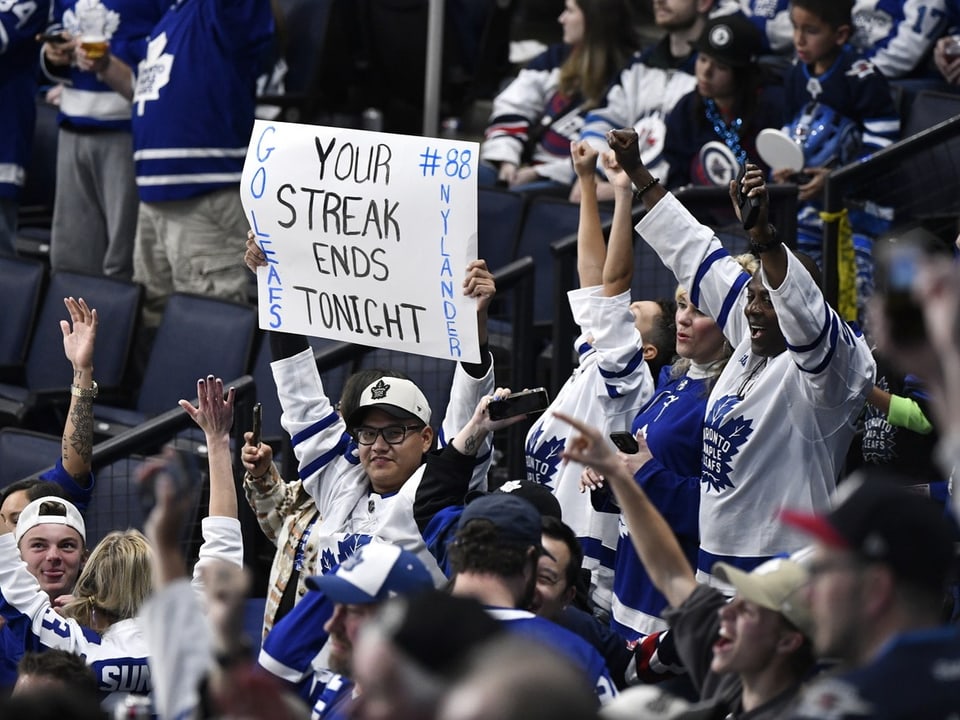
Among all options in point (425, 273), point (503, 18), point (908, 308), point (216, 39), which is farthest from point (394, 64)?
point (908, 308)

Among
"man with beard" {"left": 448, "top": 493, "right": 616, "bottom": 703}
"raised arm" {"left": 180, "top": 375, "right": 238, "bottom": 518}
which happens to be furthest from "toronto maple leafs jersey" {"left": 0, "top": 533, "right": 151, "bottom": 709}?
"man with beard" {"left": 448, "top": 493, "right": 616, "bottom": 703}

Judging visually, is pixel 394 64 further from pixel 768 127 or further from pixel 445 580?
pixel 445 580

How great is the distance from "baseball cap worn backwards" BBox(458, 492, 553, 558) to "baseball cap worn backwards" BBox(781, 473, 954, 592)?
114cm

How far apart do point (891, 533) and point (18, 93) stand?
23.6 ft

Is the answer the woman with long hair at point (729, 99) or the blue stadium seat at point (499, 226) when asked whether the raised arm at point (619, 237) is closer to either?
the woman with long hair at point (729, 99)

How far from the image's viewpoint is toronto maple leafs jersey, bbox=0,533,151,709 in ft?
15.4

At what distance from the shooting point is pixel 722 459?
15.8 ft

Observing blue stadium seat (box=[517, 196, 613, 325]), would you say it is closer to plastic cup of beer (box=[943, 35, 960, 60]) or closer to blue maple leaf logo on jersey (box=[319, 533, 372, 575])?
plastic cup of beer (box=[943, 35, 960, 60])

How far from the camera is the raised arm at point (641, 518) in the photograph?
3.54m

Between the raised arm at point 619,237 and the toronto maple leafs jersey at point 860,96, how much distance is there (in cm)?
222

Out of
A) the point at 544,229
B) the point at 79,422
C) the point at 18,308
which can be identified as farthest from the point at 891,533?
the point at 18,308

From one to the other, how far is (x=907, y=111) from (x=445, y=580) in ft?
13.1

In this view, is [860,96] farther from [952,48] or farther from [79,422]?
[79,422]

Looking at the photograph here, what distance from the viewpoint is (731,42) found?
7297mm
